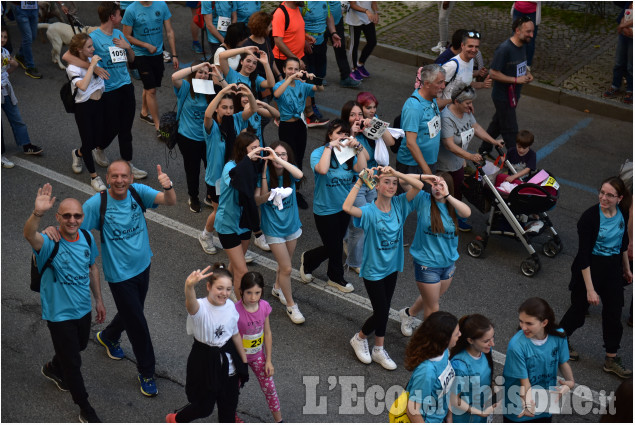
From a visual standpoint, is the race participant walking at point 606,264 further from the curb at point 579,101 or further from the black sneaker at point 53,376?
the curb at point 579,101

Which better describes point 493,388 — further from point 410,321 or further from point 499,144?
point 499,144

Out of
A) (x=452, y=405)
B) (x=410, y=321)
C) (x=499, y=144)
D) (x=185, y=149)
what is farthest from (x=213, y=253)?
(x=452, y=405)

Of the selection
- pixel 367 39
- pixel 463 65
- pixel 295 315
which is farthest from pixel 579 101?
pixel 295 315

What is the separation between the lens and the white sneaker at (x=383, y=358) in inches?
282

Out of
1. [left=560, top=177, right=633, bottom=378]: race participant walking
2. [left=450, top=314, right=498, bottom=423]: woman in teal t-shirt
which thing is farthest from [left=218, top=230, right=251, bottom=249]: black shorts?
[left=560, top=177, right=633, bottom=378]: race participant walking

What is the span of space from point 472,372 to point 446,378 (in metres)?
0.28

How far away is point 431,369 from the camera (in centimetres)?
533

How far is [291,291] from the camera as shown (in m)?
8.00

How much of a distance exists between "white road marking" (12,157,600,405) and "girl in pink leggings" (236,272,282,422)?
6.31 ft

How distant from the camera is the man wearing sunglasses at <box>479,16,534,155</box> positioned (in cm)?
1010

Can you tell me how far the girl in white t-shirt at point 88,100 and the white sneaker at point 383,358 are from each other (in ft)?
14.1

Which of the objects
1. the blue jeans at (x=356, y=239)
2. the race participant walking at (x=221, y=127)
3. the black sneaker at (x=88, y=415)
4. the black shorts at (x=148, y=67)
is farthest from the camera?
the black shorts at (x=148, y=67)

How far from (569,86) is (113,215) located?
859 cm

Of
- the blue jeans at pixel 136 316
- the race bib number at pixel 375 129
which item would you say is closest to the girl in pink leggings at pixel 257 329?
the blue jeans at pixel 136 316
